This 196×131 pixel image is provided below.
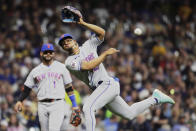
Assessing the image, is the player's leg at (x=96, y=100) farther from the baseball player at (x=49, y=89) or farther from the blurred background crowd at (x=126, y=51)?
the blurred background crowd at (x=126, y=51)

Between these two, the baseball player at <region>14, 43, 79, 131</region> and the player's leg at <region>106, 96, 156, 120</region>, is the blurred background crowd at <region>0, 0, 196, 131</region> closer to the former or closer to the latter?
the baseball player at <region>14, 43, 79, 131</region>

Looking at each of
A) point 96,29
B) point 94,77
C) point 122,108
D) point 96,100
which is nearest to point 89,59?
point 94,77

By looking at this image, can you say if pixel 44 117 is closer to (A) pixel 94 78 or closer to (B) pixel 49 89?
(B) pixel 49 89

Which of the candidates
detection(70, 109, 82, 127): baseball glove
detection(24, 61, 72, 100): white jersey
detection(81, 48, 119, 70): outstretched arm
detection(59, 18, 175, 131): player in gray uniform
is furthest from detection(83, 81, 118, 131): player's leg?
detection(24, 61, 72, 100): white jersey

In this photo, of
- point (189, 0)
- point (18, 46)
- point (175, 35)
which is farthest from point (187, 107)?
point (189, 0)

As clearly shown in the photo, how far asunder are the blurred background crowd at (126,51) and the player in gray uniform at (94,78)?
393cm

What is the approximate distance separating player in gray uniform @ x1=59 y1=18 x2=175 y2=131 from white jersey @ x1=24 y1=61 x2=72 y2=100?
2.98ft

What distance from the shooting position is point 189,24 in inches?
688

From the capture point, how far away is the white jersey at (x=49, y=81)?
28.4 ft

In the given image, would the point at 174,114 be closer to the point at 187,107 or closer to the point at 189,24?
the point at 187,107

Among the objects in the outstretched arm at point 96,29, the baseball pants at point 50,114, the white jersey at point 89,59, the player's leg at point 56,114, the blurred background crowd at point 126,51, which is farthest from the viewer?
the blurred background crowd at point 126,51

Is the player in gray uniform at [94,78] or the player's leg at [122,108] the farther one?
the player's leg at [122,108]

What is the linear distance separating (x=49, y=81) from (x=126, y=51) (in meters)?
6.56

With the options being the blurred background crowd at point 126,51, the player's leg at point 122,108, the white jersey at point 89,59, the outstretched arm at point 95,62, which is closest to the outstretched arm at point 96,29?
the white jersey at point 89,59
